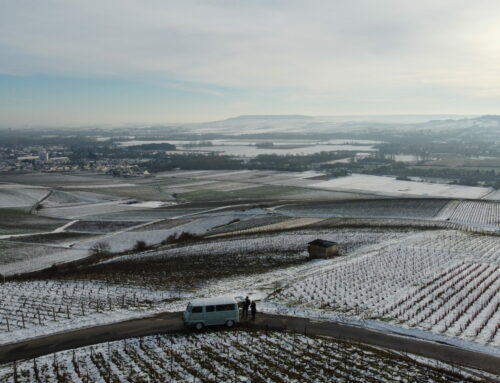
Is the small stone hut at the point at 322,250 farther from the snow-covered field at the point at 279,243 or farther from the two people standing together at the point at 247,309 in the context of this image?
the two people standing together at the point at 247,309

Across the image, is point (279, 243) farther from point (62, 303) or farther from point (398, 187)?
point (398, 187)

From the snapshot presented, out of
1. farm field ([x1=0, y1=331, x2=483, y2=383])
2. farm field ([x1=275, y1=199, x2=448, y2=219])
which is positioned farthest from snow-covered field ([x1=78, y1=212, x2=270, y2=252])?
farm field ([x1=0, y1=331, x2=483, y2=383])

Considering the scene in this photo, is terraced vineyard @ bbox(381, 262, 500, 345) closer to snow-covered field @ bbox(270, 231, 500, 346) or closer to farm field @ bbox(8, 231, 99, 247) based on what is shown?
snow-covered field @ bbox(270, 231, 500, 346)

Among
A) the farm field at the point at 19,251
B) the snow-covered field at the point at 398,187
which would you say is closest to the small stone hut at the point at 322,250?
the farm field at the point at 19,251

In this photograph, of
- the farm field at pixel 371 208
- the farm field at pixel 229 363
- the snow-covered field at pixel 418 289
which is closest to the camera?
the farm field at pixel 229 363

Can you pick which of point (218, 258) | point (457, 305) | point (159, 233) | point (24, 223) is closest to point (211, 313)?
point (457, 305)
